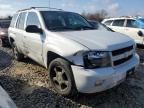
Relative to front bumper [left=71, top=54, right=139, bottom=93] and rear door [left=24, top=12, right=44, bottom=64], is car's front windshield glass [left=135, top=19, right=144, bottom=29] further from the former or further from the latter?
front bumper [left=71, top=54, right=139, bottom=93]

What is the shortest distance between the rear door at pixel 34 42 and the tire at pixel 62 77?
27.0 inches

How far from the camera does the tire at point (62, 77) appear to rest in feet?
14.0

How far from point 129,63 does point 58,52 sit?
1.46 m

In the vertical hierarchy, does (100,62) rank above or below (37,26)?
below

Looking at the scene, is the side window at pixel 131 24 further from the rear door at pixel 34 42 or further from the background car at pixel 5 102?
the background car at pixel 5 102

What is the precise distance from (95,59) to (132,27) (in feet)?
27.6

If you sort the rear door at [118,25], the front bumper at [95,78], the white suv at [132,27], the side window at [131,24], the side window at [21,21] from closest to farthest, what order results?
the front bumper at [95,78]
the side window at [21,21]
the white suv at [132,27]
the side window at [131,24]
the rear door at [118,25]

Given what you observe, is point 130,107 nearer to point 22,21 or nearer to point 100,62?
point 100,62

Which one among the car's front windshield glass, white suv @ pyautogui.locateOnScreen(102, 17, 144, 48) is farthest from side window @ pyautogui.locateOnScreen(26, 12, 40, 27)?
the car's front windshield glass

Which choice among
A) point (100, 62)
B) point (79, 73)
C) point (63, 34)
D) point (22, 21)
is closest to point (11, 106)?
point (79, 73)

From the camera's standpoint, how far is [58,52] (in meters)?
4.45

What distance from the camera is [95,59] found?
4.00 meters

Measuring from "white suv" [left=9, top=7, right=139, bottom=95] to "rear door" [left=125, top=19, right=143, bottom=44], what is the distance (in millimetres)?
6097

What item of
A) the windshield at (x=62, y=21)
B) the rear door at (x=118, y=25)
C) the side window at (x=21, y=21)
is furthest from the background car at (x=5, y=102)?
the rear door at (x=118, y=25)
